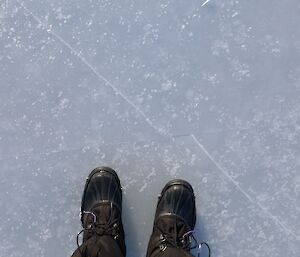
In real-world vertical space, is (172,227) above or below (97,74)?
below

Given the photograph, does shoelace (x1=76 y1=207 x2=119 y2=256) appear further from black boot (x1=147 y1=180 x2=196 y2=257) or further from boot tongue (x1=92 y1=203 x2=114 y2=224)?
black boot (x1=147 y1=180 x2=196 y2=257)

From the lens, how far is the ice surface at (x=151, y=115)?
5.36 feet

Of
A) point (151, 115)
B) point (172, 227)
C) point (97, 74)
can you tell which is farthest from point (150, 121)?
point (172, 227)

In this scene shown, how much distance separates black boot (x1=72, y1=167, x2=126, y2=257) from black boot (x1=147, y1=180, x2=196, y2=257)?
10 cm

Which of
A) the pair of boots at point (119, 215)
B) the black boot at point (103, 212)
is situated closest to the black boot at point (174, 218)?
the pair of boots at point (119, 215)

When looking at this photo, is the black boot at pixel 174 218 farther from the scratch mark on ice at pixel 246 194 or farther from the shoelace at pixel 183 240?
the scratch mark on ice at pixel 246 194

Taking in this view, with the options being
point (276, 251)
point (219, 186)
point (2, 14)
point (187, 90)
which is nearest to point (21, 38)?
point (2, 14)

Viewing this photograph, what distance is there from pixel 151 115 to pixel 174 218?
31 centimetres

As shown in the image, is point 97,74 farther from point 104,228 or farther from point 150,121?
point 104,228

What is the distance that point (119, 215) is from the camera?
1603 millimetres

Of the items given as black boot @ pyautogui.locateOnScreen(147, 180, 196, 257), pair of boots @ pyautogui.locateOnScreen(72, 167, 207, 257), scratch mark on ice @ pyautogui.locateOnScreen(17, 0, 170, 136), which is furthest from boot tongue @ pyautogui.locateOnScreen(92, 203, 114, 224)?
scratch mark on ice @ pyautogui.locateOnScreen(17, 0, 170, 136)

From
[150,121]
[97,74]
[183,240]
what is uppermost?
[97,74]

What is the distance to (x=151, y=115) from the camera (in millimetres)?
1649

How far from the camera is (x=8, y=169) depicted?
1.65m
